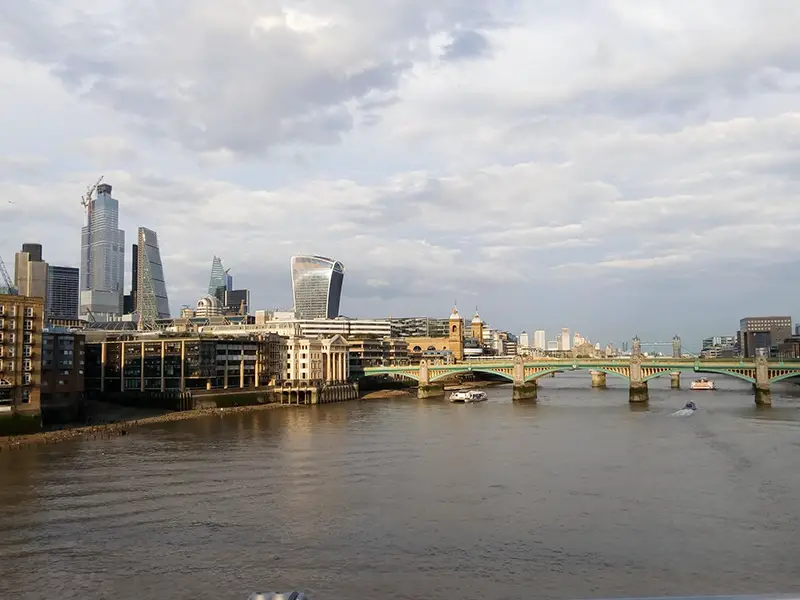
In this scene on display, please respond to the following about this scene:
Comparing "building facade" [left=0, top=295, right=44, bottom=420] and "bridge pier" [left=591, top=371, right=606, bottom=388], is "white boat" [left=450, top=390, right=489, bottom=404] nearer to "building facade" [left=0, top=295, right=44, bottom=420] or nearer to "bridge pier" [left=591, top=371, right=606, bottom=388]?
"bridge pier" [left=591, top=371, right=606, bottom=388]

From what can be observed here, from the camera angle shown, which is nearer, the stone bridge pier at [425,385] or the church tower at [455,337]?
the stone bridge pier at [425,385]

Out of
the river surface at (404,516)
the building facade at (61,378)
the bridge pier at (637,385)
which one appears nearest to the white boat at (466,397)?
the bridge pier at (637,385)

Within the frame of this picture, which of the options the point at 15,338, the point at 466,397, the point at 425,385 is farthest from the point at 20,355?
the point at 425,385

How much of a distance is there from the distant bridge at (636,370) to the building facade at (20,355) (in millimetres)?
60526

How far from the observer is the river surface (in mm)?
22750

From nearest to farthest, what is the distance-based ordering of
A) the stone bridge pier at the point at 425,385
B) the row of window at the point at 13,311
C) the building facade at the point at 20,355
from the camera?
the building facade at the point at 20,355 → the row of window at the point at 13,311 → the stone bridge pier at the point at 425,385

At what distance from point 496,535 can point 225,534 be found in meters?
10.5

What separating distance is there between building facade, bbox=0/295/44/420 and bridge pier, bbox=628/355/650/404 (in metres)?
66.4

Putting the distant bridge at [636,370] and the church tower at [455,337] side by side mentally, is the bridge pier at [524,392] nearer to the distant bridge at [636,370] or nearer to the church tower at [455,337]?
the distant bridge at [636,370]

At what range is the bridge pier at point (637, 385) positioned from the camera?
89812 mm

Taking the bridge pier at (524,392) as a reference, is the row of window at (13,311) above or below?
above

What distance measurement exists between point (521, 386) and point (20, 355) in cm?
6333

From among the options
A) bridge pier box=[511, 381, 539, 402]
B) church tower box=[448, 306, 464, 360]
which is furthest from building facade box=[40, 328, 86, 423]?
church tower box=[448, 306, 464, 360]

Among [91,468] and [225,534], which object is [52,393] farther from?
[225,534]
